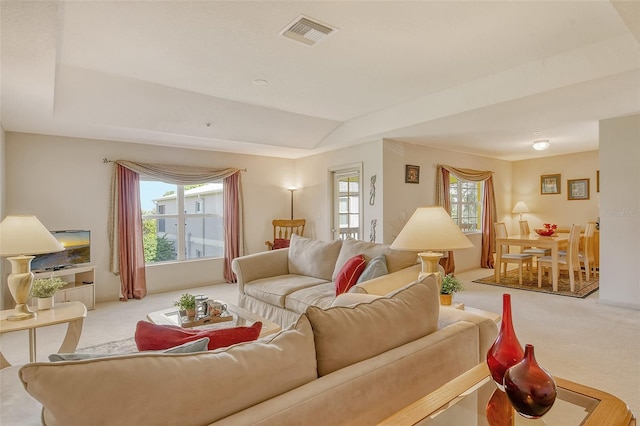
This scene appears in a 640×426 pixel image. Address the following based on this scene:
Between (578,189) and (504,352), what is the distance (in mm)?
7225

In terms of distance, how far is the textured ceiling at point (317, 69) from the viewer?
2270mm

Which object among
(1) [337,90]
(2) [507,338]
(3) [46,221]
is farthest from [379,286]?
(3) [46,221]

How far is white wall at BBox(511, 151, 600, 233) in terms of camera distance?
21.6 feet

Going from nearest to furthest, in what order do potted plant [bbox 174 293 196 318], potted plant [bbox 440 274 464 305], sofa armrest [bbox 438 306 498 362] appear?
sofa armrest [bbox 438 306 498 362] < potted plant [bbox 440 274 464 305] < potted plant [bbox 174 293 196 318]

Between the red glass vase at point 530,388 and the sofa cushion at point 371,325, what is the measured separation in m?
0.39

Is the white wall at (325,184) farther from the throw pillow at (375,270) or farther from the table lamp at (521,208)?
the table lamp at (521,208)

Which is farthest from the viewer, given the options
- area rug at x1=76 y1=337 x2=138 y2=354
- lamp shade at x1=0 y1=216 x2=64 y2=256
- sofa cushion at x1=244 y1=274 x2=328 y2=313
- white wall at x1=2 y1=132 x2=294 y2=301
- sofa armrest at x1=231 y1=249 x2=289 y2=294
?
white wall at x1=2 y1=132 x2=294 y2=301

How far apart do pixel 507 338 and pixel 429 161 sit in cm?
508

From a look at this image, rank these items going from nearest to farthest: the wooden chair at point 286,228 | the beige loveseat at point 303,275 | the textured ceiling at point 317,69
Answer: the textured ceiling at point 317,69 < the beige loveseat at point 303,275 < the wooden chair at point 286,228

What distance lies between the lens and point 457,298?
4.62 meters

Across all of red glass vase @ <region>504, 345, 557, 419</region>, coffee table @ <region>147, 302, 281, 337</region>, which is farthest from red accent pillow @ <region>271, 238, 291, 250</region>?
red glass vase @ <region>504, 345, 557, 419</region>

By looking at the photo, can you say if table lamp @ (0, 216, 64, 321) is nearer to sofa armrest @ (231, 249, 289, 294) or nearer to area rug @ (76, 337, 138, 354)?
area rug @ (76, 337, 138, 354)

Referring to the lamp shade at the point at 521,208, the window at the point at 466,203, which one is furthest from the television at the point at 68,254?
the lamp shade at the point at 521,208

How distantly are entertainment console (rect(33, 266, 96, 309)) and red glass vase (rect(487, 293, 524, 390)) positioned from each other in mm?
4710
